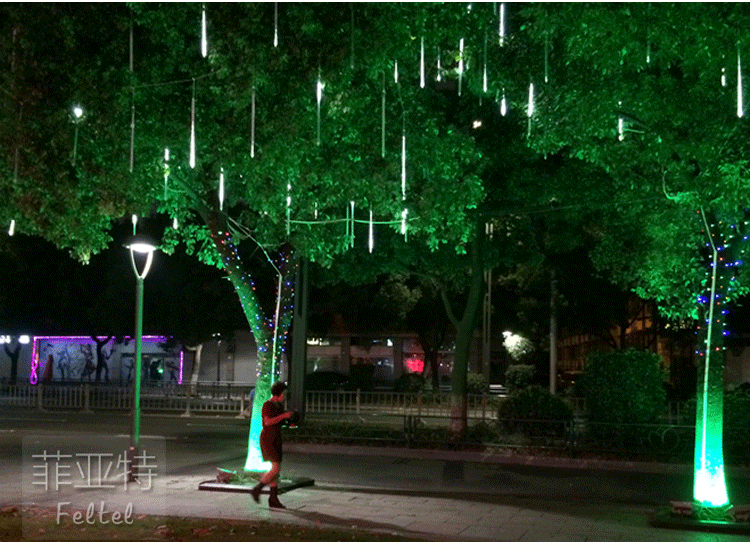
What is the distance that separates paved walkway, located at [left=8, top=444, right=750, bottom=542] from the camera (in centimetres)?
1047

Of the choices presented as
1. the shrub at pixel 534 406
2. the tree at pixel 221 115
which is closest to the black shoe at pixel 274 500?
the tree at pixel 221 115

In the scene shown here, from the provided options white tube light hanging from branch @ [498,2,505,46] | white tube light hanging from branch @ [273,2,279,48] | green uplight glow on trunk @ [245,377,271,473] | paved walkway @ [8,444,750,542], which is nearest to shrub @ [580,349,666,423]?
paved walkway @ [8,444,750,542]

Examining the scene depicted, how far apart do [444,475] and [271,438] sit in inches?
226

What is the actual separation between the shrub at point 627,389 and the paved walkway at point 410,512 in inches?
259

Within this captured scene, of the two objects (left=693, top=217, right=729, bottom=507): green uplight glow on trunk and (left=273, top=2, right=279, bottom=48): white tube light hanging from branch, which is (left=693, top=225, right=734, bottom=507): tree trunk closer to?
(left=693, top=217, right=729, bottom=507): green uplight glow on trunk

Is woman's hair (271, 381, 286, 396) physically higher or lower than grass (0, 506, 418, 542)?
higher

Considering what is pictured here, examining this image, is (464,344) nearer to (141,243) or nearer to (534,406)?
(534,406)

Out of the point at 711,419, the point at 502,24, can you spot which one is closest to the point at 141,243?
the point at 502,24

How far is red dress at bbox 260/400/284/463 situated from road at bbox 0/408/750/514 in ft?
9.14

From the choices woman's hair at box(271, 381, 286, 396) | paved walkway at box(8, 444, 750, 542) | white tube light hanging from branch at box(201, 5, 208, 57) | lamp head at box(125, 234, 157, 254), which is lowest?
paved walkway at box(8, 444, 750, 542)

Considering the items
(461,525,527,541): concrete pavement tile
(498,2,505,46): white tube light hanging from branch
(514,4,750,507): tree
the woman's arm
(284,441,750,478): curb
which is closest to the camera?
(461,525,527,541): concrete pavement tile

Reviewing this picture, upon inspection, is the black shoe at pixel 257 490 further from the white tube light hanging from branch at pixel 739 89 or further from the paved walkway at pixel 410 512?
the white tube light hanging from branch at pixel 739 89

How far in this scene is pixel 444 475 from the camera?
653 inches

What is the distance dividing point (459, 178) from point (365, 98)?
3807mm
